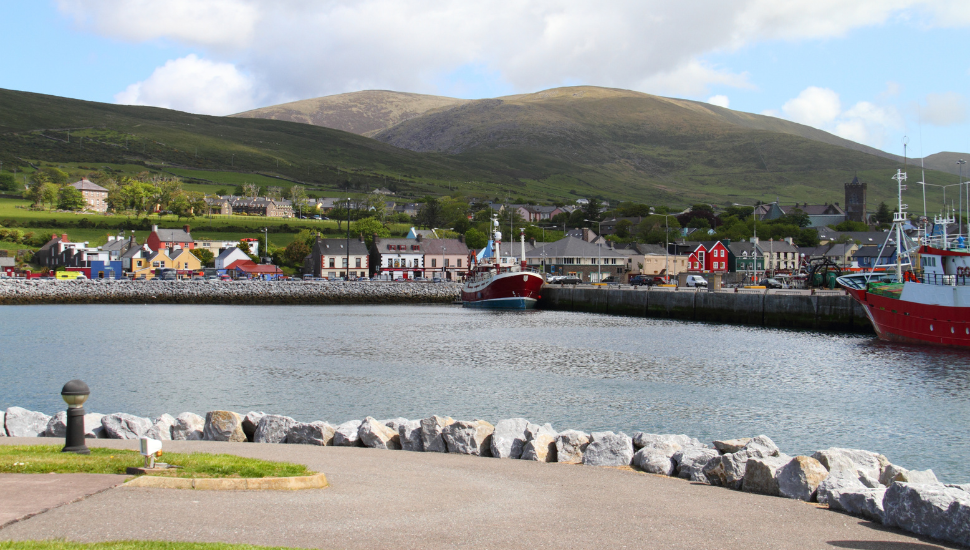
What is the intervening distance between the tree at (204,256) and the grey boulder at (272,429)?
12885 cm

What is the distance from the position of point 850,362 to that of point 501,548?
37.4 metres

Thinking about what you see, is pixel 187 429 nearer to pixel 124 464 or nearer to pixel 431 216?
pixel 124 464

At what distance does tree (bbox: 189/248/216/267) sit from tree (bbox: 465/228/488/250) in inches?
1963

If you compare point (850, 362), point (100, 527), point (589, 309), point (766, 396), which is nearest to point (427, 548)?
point (100, 527)

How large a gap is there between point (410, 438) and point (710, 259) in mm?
129059

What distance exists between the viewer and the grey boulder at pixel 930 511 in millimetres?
8539

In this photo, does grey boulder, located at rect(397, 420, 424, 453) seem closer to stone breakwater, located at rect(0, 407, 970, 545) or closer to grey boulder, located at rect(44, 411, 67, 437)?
stone breakwater, located at rect(0, 407, 970, 545)

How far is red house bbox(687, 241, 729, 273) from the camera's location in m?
137

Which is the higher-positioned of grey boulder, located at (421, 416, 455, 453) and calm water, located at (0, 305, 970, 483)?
grey boulder, located at (421, 416, 455, 453)

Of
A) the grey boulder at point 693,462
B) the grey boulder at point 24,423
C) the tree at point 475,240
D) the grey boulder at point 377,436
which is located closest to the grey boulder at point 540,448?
the grey boulder at point 693,462

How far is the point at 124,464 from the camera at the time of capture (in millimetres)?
10875

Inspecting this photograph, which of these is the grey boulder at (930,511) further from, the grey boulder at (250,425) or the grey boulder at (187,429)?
the grey boulder at (187,429)

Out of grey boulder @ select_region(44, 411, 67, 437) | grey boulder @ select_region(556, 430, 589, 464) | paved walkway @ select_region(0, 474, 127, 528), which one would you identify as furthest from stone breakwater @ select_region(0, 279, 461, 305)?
paved walkway @ select_region(0, 474, 127, 528)

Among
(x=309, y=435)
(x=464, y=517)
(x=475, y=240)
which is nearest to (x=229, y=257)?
(x=475, y=240)
